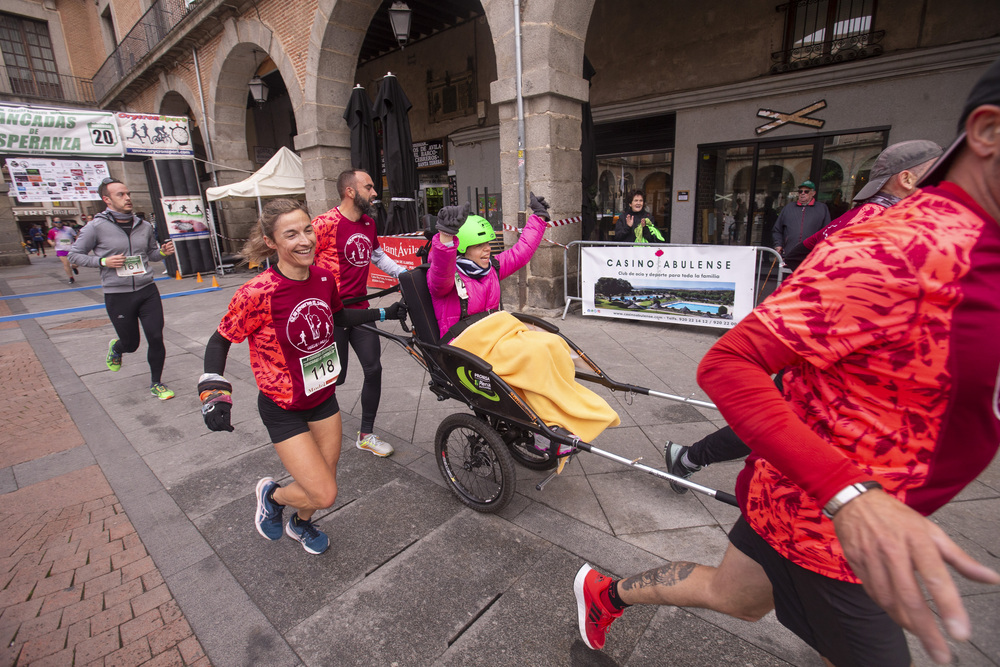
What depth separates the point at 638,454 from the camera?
11.5ft

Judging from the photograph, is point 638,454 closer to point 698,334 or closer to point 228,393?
point 228,393

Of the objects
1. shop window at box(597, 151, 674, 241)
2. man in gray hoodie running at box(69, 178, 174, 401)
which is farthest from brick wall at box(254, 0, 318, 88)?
shop window at box(597, 151, 674, 241)

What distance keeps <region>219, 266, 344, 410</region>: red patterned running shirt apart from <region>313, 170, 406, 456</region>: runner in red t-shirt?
1077 millimetres

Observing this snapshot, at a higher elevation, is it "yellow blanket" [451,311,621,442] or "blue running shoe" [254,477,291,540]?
"yellow blanket" [451,311,621,442]

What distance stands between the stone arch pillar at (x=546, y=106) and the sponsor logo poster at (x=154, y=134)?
1050cm

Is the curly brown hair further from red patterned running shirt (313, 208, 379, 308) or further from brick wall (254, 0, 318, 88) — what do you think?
brick wall (254, 0, 318, 88)

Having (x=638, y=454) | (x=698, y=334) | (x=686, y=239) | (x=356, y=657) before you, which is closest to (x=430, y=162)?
(x=686, y=239)

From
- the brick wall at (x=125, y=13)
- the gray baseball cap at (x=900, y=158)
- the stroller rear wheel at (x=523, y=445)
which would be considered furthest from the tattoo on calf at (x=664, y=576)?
the brick wall at (x=125, y=13)

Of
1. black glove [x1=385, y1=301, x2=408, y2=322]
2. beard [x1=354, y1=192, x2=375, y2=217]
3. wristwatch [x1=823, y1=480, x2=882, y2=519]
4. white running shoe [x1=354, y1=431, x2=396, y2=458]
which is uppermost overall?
beard [x1=354, y1=192, x2=375, y2=217]

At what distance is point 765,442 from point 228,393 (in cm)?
230

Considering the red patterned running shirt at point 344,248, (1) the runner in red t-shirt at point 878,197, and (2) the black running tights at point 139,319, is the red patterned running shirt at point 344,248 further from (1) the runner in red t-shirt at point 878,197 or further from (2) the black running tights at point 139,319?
(1) the runner in red t-shirt at point 878,197

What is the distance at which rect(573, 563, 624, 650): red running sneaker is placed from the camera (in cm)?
181

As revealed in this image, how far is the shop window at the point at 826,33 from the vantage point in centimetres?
763

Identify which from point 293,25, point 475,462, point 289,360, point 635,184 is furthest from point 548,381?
point 293,25
